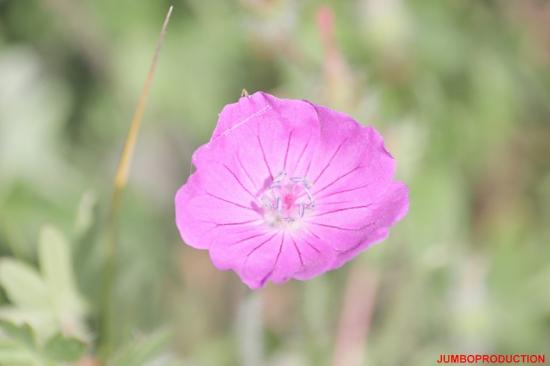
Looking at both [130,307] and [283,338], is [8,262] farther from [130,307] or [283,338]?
[283,338]

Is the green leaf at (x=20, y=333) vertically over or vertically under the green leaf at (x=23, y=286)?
under

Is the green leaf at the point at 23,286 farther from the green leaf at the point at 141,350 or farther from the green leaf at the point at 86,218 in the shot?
the green leaf at the point at 141,350

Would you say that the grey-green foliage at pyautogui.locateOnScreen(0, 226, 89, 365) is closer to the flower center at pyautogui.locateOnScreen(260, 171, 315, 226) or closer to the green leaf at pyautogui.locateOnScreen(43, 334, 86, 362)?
the green leaf at pyautogui.locateOnScreen(43, 334, 86, 362)

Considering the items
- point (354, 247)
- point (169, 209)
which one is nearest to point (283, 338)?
point (169, 209)

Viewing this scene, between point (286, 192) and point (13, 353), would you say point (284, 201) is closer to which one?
point (286, 192)

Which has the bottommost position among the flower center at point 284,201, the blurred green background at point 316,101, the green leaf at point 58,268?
the green leaf at point 58,268

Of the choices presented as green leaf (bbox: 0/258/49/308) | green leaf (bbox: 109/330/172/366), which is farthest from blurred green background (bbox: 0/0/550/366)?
green leaf (bbox: 109/330/172/366)

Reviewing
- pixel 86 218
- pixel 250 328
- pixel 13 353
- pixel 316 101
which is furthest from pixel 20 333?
pixel 316 101

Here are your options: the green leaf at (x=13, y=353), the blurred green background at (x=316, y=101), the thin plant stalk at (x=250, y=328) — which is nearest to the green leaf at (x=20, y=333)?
the green leaf at (x=13, y=353)
